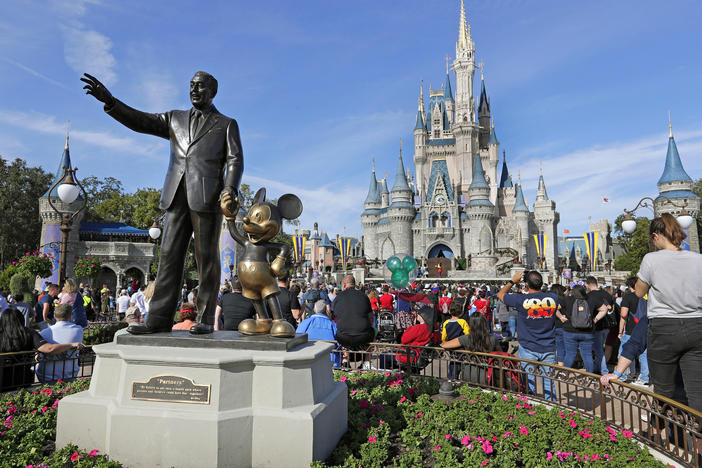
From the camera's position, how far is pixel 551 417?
3.83m

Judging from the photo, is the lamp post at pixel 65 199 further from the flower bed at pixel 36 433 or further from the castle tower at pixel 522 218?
the castle tower at pixel 522 218

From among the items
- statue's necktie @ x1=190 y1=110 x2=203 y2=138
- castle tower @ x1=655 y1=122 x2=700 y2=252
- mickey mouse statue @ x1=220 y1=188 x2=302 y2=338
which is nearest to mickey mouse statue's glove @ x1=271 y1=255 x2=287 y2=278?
mickey mouse statue @ x1=220 y1=188 x2=302 y2=338

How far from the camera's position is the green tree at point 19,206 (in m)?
35.0

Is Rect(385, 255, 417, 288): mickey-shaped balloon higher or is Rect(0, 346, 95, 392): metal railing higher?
Rect(385, 255, 417, 288): mickey-shaped balloon

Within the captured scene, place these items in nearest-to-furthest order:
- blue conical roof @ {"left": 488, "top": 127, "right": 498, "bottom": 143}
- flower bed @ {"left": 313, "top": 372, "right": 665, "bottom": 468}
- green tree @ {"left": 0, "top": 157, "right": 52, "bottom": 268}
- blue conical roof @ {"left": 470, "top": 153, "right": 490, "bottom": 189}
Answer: flower bed @ {"left": 313, "top": 372, "right": 665, "bottom": 468} → green tree @ {"left": 0, "top": 157, "right": 52, "bottom": 268} → blue conical roof @ {"left": 470, "top": 153, "right": 490, "bottom": 189} → blue conical roof @ {"left": 488, "top": 127, "right": 498, "bottom": 143}

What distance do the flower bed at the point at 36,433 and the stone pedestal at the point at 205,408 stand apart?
154 millimetres

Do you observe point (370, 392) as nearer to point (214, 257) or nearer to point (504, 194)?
point (214, 257)

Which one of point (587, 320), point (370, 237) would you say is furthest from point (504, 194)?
point (587, 320)

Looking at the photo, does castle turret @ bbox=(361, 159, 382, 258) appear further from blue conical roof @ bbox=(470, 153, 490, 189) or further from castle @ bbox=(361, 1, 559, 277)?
blue conical roof @ bbox=(470, 153, 490, 189)

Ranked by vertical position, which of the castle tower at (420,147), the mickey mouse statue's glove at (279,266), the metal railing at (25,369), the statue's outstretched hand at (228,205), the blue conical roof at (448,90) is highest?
the blue conical roof at (448,90)

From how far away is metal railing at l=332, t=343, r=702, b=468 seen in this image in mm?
3079

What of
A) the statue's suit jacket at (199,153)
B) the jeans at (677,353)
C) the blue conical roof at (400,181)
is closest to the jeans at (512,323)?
the jeans at (677,353)

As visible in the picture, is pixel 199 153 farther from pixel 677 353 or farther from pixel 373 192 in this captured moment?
pixel 373 192

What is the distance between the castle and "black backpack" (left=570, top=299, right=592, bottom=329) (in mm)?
41699
